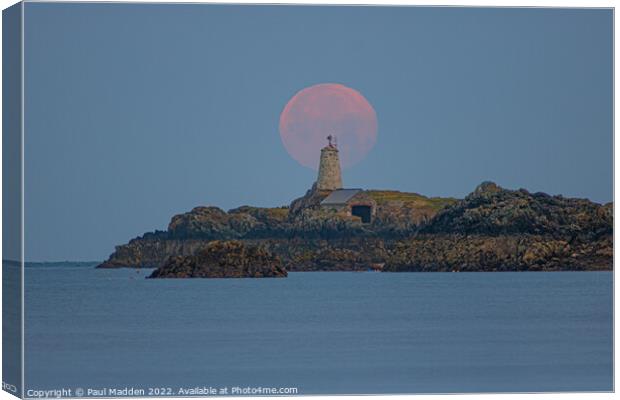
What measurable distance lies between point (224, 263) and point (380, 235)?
8.67 ft

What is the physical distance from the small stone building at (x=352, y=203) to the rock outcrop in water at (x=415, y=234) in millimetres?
123

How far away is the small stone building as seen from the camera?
23375 mm

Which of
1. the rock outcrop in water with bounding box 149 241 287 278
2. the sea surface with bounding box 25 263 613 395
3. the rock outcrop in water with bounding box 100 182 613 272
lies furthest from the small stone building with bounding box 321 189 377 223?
the sea surface with bounding box 25 263 613 395

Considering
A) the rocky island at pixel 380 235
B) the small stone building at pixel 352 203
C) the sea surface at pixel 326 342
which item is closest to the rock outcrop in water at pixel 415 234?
the rocky island at pixel 380 235

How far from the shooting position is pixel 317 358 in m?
19.9

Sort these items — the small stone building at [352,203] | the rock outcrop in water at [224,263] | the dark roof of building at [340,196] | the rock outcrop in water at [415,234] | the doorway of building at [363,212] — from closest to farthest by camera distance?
1. the rock outcrop in water at [415,234]
2. the dark roof of building at [340,196]
3. the small stone building at [352,203]
4. the doorway of building at [363,212]
5. the rock outcrop in water at [224,263]

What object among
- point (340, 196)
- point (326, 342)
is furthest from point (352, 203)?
point (326, 342)

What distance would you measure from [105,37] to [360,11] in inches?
114

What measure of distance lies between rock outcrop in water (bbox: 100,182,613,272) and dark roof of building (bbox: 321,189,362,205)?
138mm

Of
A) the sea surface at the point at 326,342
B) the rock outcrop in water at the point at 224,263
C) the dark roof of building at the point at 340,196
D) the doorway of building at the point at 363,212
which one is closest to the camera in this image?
the sea surface at the point at 326,342

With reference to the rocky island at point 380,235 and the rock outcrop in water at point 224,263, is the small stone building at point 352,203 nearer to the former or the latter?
the rocky island at point 380,235

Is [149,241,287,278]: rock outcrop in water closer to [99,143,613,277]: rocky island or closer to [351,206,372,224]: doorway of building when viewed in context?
[99,143,613,277]: rocky island

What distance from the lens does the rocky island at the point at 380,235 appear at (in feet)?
71.6

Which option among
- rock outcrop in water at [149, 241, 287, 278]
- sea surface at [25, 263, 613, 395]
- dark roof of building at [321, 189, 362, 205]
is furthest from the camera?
rock outcrop in water at [149, 241, 287, 278]
